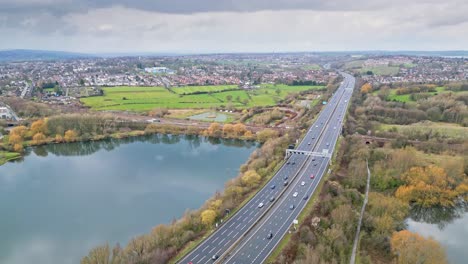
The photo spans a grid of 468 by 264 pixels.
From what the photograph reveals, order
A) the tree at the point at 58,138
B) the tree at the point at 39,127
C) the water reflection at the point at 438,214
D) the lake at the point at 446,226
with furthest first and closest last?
the tree at the point at 39,127 → the tree at the point at 58,138 → the water reflection at the point at 438,214 → the lake at the point at 446,226

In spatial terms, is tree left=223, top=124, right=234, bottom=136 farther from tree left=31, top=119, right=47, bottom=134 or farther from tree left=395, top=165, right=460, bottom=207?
tree left=31, top=119, right=47, bottom=134

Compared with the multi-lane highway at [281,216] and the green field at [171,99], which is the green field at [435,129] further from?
the green field at [171,99]

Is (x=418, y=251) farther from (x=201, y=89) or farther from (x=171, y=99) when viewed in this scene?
(x=201, y=89)

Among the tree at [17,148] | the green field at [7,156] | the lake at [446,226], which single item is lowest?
the lake at [446,226]

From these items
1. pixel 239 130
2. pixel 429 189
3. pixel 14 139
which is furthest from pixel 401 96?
pixel 14 139

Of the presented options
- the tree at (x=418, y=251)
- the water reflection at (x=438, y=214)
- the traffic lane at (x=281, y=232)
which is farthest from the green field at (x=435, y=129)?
the tree at (x=418, y=251)

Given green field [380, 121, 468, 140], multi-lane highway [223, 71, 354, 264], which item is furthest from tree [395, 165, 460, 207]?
green field [380, 121, 468, 140]

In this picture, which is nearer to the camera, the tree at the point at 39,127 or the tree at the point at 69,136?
the tree at the point at 69,136
